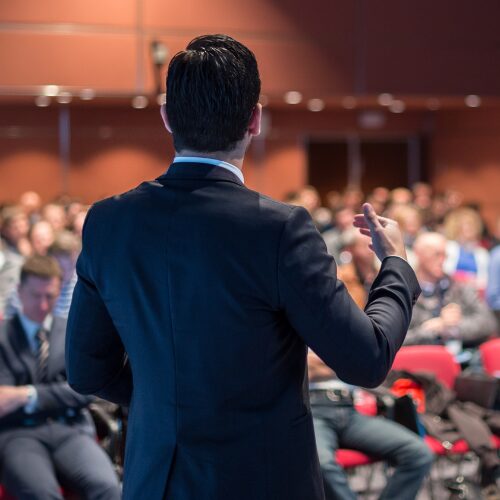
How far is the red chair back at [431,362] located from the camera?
5.09 metres

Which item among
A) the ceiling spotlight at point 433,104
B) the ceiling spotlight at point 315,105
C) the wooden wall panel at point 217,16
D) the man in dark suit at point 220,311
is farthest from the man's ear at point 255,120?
the ceiling spotlight at point 433,104

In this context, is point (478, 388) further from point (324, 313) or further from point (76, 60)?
point (76, 60)

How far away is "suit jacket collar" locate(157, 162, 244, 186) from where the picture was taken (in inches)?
66.7

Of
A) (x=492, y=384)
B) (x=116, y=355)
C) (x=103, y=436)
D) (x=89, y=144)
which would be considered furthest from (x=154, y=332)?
(x=89, y=144)

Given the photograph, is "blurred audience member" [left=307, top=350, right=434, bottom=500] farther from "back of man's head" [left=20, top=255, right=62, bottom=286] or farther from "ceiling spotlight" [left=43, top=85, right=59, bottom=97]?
"ceiling spotlight" [left=43, top=85, right=59, bottom=97]

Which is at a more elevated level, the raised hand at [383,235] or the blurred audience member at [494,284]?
the raised hand at [383,235]

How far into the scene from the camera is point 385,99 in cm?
1373

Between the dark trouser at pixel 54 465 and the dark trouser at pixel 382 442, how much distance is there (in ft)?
3.47

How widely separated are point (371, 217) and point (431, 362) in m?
3.48

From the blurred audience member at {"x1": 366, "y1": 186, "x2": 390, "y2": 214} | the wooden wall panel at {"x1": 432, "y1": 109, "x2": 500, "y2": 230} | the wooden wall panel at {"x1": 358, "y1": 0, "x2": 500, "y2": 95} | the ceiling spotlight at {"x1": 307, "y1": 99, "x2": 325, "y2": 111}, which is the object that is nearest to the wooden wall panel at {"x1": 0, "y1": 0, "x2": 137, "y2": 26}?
the ceiling spotlight at {"x1": 307, "y1": 99, "x2": 325, "y2": 111}

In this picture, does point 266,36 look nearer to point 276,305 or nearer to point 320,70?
point 320,70

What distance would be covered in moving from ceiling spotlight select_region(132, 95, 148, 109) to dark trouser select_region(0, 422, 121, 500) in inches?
366

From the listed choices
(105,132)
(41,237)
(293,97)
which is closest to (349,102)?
(293,97)

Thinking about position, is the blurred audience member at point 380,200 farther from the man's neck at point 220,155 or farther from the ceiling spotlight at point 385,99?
the man's neck at point 220,155
